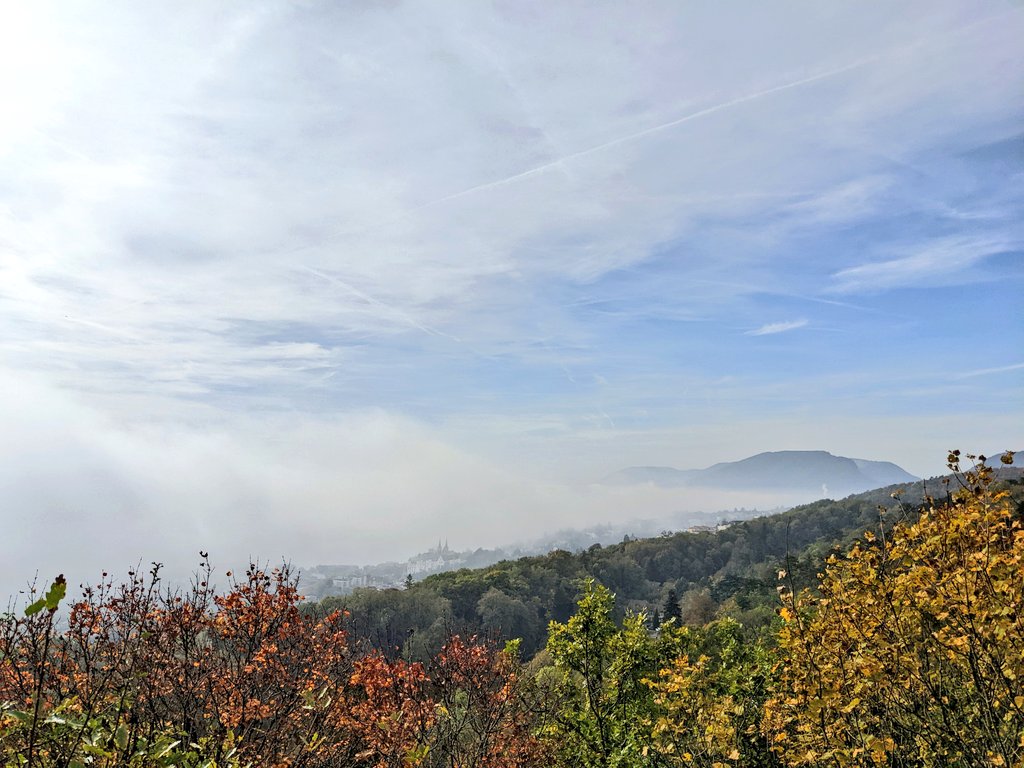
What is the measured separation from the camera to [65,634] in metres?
6.92

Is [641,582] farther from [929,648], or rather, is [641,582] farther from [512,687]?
[929,648]

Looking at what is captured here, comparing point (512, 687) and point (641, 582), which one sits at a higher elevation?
point (512, 687)

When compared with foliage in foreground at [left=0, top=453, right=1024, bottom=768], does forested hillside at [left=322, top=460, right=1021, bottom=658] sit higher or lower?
lower

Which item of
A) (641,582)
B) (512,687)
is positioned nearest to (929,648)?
(512,687)

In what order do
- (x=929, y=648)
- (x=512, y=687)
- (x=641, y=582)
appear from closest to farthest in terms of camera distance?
1. (x=929, y=648)
2. (x=512, y=687)
3. (x=641, y=582)

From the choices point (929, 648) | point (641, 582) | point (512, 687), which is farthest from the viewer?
point (641, 582)

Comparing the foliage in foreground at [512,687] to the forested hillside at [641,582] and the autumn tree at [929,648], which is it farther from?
the forested hillside at [641,582]

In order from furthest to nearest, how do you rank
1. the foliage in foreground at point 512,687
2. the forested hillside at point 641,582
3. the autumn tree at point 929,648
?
the forested hillside at point 641,582
the autumn tree at point 929,648
the foliage in foreground at point 512,687

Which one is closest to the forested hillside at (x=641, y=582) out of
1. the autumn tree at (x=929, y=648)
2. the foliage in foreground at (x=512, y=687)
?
the foliage in foreground at (x=512, y=687)

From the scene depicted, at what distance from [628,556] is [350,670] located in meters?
126

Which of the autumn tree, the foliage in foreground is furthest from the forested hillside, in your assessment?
the autumn tree

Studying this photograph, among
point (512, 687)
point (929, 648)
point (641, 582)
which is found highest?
point (929, 648)

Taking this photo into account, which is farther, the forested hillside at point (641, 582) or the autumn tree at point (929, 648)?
the forested hillside at point (641, 582)

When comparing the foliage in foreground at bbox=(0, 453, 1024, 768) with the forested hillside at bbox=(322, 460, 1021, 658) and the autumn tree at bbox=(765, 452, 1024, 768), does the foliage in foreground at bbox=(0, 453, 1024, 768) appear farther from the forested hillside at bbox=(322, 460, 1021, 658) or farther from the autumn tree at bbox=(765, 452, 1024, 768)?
the forested hillside at bbox=(322, 460, 1021, 658)
